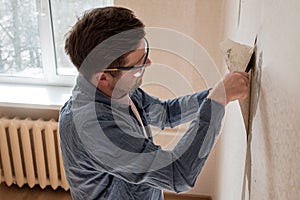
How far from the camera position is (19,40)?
108 inches

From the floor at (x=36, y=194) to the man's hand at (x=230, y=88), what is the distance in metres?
1.72

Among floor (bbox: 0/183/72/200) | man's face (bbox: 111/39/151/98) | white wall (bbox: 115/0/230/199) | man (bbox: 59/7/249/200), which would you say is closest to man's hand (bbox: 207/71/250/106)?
man (bbox: 59/7/249/200)

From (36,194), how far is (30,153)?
326 millimetres

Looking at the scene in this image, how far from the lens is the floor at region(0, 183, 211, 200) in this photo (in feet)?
8.75

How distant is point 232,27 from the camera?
191 centimetres

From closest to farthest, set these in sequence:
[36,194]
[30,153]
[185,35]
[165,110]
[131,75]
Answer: [131,75]
[165,110]
[185,35]
[30,153]
[36,194]

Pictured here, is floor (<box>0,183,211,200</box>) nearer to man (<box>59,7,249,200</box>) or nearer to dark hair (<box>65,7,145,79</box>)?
man (<box>59,7,249,200</box>)

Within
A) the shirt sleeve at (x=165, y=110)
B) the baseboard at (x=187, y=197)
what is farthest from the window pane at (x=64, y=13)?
the shirt sleeve at (x=165, y=110)

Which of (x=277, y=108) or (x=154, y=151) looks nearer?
(x=277, y=108)

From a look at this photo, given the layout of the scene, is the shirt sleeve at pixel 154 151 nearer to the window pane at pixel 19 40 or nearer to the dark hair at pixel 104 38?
the dark hair at pixel 104 38

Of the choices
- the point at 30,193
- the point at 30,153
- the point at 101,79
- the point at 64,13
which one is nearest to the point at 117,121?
the point at 101,79

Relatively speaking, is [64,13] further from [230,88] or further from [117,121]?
[230,88]

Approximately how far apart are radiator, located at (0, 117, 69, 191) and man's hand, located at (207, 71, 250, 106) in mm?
1646

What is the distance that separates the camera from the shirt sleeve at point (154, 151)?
104 cm
